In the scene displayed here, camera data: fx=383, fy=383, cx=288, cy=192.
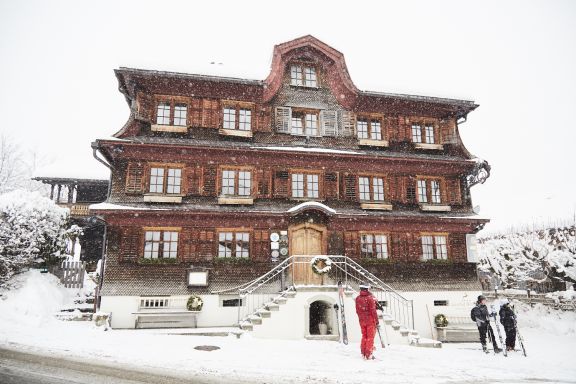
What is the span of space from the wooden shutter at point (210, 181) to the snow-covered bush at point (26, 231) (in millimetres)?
6320

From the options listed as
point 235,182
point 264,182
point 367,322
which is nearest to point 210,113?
point 235,182

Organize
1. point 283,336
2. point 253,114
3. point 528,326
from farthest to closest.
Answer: point 528,326 < point 253,114 < point 283,336

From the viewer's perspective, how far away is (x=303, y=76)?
19.6m

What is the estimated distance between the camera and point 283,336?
13453 mm

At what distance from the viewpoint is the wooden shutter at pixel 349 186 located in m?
18.4

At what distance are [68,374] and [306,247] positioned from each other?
1127 centimetres

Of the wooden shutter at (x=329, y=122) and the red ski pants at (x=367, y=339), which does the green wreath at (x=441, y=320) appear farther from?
the wooden shutter at (x=329, y=122)

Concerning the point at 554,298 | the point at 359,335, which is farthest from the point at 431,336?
the point at 554,298

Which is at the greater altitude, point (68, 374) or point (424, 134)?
point (424, 134)

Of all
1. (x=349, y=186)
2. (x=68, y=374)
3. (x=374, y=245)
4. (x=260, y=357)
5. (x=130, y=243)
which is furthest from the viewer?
(x=349, y=186)

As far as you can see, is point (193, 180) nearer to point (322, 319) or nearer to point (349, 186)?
point (349, 186)

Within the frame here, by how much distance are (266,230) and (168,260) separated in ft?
14.2

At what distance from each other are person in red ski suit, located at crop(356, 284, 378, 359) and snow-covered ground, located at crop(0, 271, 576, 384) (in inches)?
13.2

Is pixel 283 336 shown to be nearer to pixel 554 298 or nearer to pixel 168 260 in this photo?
pixel 168 260
